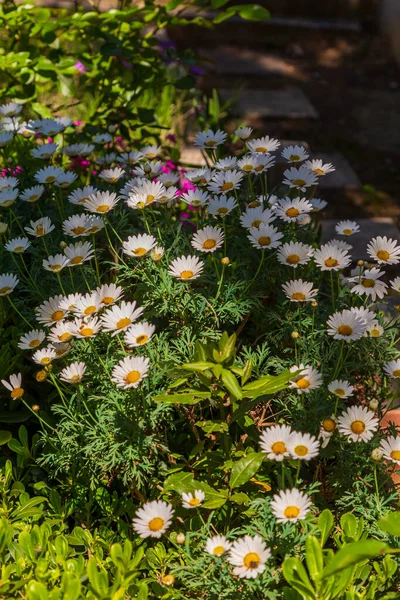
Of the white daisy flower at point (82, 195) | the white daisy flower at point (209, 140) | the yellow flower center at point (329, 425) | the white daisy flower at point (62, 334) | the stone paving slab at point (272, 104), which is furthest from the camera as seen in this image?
the stone paving slab at point (272, 104)

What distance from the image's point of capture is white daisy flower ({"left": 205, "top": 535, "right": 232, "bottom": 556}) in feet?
4.72

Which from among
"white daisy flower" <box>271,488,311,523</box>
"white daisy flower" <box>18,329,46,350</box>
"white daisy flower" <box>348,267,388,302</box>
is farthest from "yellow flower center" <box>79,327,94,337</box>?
"white daisy flower" <box>348,267,388,302</box>

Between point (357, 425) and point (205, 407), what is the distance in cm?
40

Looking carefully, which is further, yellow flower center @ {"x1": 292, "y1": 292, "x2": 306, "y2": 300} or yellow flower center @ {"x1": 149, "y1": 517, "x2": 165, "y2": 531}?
yellow flower center @ {"x1": 292, "y1": 292, "x2": 306, "y2": 300}

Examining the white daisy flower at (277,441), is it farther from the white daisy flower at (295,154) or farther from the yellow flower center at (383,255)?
the white daisy flower at (295,154)

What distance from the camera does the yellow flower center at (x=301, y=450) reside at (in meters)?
1.47

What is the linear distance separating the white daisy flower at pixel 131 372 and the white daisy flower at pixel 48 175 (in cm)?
79

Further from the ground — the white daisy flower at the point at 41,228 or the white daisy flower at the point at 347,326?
the white daisy flower at the point at 41,228

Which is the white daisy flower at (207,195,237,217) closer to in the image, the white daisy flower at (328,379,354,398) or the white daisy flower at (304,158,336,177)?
the white daisy flower at (304,158,336,177)

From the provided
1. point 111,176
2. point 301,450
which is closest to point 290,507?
point 301,450

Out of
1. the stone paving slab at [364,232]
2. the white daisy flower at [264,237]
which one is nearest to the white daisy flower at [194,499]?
the white daisy flower at [264,237]

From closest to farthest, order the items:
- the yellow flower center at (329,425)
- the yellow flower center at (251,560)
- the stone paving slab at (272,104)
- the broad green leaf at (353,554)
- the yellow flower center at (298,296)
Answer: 1. the broad green leaf at (353,554)
2. the yellow flower center at (251,560)
3. the yellow flower center at (329,425)
4. the yellow flower center at (298,296)
5. the stone paving slab at (272,104)

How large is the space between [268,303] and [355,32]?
4.46 m

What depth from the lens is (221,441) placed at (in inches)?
72.1
